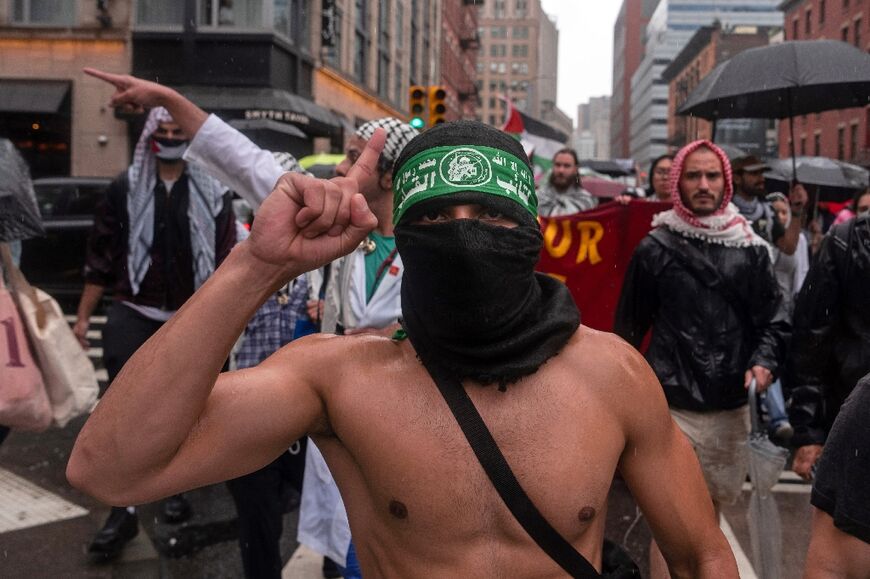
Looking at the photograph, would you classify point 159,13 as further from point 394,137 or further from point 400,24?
point 394,137

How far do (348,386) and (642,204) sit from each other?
4.40 metres

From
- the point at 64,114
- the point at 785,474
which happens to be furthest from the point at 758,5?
the point at 785,474

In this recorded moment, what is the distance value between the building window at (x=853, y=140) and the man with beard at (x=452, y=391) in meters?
46.3

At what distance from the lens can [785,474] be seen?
20.1ft

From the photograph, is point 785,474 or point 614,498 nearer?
point 614,498

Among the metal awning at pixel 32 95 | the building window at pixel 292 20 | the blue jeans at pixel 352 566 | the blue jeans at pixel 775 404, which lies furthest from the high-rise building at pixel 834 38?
the blue jeans at pixel 352 566

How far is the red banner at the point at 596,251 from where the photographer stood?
5.97 metres

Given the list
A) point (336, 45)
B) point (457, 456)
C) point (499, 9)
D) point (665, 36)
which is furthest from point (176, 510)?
point (499, 9)

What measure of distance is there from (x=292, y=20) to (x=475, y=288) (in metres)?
22.2

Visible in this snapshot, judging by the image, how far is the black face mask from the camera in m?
1.77

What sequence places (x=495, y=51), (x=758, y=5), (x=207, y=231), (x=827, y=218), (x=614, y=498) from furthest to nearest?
(x=495, y=51)
(x=758, y=5)
(x=827, y=218)
(x=614, y=498)
(x=207, y=231)

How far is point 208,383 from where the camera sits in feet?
5.16

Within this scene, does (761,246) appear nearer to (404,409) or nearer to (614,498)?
(614,498)

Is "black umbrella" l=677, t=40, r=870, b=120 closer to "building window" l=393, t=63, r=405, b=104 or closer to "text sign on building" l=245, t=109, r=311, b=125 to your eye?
"text sign on building" l=245, t=109, r=311, b=125
